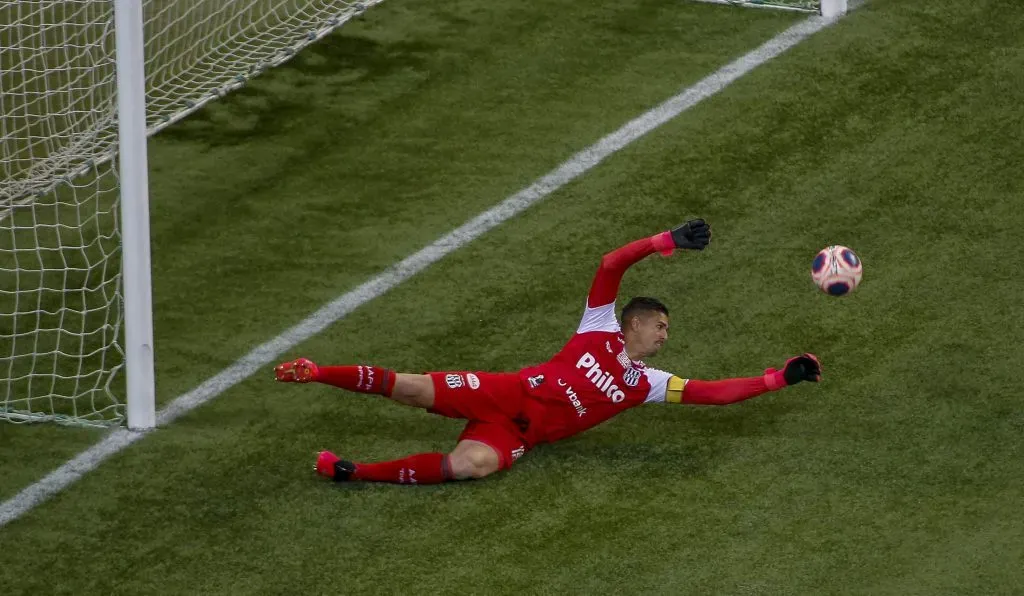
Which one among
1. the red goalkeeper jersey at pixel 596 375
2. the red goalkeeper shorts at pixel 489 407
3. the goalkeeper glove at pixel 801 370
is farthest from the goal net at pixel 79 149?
the goalkeeper glove at pixel 801 370

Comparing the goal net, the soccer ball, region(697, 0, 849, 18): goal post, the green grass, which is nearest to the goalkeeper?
the green grass

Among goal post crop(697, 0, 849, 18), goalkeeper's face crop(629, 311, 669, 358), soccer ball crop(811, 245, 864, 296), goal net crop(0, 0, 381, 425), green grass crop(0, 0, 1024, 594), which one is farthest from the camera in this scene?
goal post crop(697, 0, 849, 18)

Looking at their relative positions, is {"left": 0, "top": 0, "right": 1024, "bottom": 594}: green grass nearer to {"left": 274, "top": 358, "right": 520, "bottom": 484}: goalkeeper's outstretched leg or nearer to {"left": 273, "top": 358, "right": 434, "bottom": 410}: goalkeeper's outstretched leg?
{"left": 274, "top": 358, "right": 520, "bottom": 484}: goalkeeper's outstretched leg

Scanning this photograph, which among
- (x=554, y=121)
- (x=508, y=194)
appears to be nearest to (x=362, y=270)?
(x=508, y=194)

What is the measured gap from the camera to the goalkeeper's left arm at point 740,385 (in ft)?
25.6

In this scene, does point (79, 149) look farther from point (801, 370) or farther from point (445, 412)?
point (801, 370)

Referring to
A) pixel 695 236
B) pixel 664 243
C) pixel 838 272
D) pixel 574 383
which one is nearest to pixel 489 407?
pixel 574 383

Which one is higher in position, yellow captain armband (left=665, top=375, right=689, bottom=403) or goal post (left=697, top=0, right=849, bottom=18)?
goal post (left=697, top=0, right=849, bottom=18)

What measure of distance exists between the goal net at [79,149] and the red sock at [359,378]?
113 cm

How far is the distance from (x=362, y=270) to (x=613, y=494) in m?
2.46

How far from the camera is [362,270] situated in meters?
9.39

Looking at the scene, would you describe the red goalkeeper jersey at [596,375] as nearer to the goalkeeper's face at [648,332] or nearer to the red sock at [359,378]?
the goalkeeper's face at [648,332]

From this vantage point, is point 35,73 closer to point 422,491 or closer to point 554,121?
point 554,121

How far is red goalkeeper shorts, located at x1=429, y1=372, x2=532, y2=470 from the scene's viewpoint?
778cm
